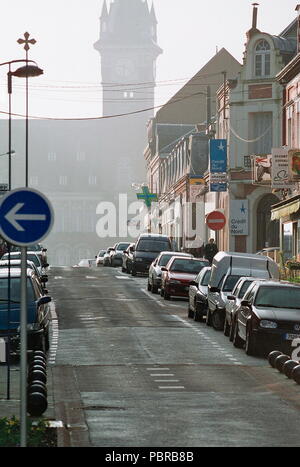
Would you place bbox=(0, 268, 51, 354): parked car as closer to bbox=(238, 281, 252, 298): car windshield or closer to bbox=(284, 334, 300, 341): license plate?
bbox=(284, 334, 300, 341): license plate

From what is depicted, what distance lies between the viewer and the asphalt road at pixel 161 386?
1466 centimetres

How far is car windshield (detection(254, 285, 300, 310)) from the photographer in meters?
25.6

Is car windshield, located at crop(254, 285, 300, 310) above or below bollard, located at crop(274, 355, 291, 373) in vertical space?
above

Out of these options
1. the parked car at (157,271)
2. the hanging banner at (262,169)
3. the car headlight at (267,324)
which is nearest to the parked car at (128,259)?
the hanging banner at (262,169)

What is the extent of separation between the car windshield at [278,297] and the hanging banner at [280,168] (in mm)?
20902

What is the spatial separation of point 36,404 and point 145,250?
44.2 metres

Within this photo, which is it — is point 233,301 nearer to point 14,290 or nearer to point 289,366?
point 14,290

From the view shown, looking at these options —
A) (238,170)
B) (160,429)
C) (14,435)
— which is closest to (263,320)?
(160,429)

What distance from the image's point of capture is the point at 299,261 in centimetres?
4734

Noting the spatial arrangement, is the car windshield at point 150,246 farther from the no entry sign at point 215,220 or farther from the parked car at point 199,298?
the parked car at point 199,298

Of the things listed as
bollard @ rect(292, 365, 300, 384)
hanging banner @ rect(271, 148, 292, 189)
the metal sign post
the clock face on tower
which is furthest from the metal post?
the clock face on tower

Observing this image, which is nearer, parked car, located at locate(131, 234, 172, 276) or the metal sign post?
the metal sign post

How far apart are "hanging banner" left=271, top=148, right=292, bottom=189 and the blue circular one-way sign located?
3500cm
